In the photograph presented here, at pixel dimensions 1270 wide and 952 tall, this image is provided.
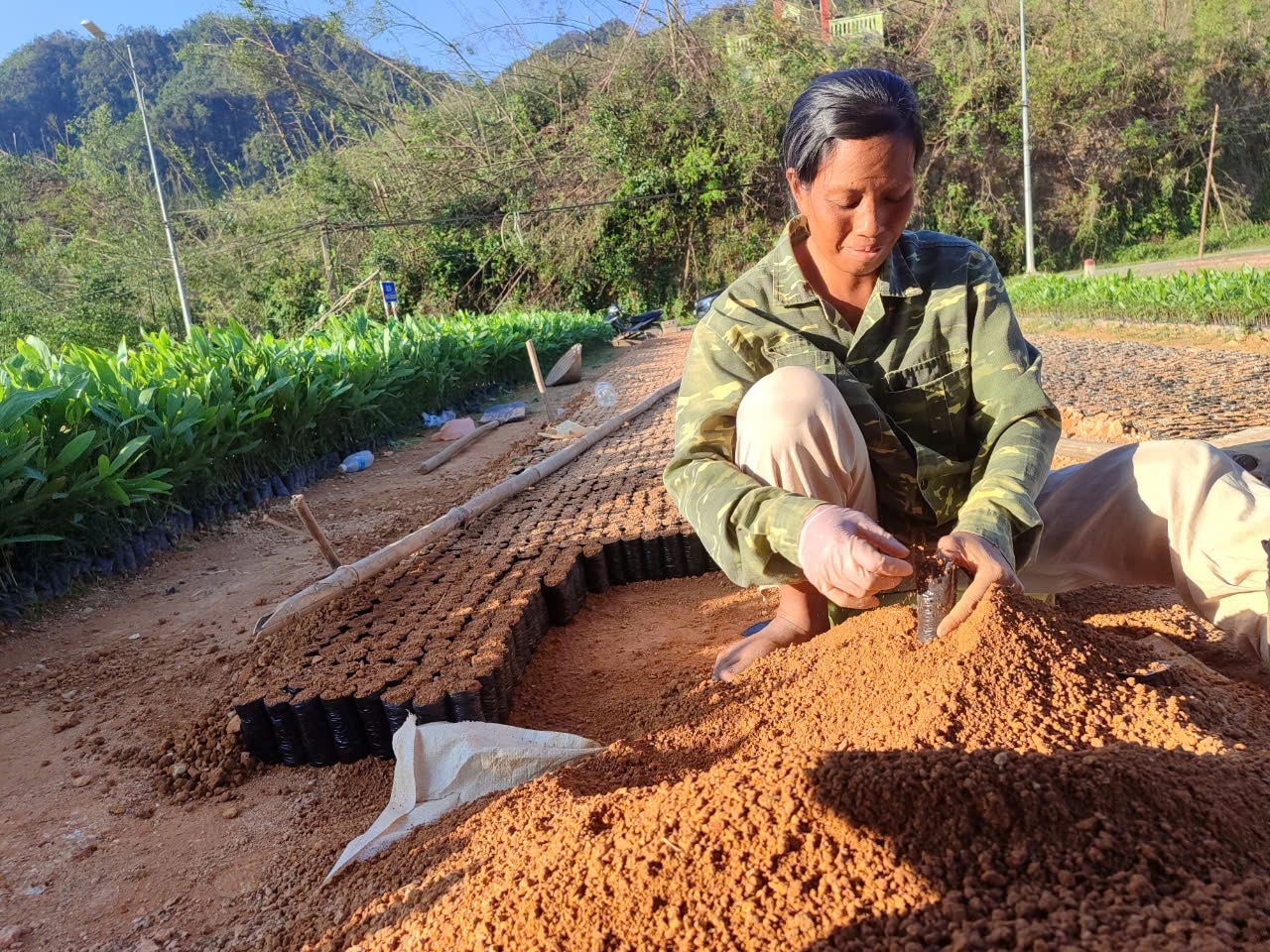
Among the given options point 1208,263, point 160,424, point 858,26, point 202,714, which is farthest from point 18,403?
point 858,26

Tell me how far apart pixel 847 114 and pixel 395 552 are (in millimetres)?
2402

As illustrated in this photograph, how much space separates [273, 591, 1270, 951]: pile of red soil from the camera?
928 millimetres

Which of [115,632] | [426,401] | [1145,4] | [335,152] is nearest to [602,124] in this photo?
[335,152]

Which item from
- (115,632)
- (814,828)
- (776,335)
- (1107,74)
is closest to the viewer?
(814,828)

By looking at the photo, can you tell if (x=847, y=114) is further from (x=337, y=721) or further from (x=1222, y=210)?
(x=1222, y=210)

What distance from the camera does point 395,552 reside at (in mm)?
3285

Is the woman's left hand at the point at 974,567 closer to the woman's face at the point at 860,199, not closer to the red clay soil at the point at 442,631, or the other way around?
the woman's face at the point at 860,199

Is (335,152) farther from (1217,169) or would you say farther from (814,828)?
(814,828)

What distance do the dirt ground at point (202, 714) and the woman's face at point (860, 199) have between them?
110 cm

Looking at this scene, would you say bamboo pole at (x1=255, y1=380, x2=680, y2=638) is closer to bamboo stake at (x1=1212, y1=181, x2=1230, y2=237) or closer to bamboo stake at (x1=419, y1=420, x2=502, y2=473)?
bamboo stake at (x1=419, y1=420, x2=502, y2=473)

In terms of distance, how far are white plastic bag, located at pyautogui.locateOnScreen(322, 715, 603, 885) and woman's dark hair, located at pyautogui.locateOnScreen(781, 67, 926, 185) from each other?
1.31m

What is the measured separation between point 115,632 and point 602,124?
934 inches

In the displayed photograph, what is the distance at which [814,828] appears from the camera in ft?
3.54

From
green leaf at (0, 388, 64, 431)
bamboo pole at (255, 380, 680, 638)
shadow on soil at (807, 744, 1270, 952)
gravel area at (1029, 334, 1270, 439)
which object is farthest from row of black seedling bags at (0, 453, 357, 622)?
gravel area at (1029, 334, 1270, 439)
